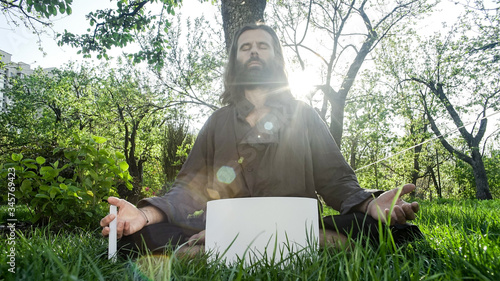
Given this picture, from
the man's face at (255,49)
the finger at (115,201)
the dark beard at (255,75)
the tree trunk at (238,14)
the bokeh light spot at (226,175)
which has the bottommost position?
the finger at (115,201)

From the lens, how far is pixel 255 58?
296 centimetres

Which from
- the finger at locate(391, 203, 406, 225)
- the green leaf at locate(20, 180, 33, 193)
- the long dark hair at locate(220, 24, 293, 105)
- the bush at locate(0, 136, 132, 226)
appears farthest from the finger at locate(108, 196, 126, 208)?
the green leaf at locate(20, 180, 33, 193)

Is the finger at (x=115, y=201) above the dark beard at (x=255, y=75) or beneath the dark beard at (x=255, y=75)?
beneath

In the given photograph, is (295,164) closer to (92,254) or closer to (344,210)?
(344,210)

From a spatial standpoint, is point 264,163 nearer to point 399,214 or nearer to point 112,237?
point 399,214

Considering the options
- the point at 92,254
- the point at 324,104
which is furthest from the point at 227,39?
the point at 324,104

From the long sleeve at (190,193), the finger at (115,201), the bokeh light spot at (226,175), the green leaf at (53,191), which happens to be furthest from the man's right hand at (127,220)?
the green leaf at (53,191)

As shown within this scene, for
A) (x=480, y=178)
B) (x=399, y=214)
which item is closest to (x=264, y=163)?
Result: (x=399, y=214)

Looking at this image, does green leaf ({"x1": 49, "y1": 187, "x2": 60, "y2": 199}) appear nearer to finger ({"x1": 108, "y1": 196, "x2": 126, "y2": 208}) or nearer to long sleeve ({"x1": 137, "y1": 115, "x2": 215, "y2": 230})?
long sleeve ({"x1": 137, "y1": 115, "x2": 215, "y2": 230})

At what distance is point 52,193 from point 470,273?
326 centimetres

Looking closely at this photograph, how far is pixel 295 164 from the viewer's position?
2434 mm

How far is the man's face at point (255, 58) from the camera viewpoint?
290cm

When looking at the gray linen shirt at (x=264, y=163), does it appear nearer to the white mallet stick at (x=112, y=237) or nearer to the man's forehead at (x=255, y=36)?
the man's forehead at (x=255, y=36)

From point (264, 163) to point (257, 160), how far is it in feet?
0.22
